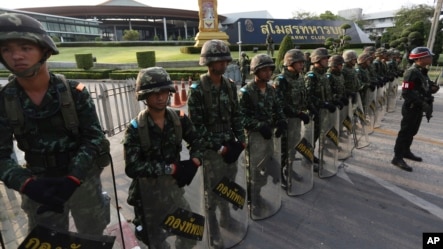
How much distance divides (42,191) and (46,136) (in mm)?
377

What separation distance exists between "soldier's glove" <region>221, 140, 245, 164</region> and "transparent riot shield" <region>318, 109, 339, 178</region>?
6.14 ft

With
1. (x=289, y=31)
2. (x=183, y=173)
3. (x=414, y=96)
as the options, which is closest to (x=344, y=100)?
(x=414, y=96)

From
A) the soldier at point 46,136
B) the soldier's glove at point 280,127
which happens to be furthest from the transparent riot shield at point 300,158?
the soldier at point 46,136

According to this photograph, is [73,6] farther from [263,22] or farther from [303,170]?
[303,170]

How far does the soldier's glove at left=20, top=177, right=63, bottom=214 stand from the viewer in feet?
4.91

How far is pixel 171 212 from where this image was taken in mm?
2025

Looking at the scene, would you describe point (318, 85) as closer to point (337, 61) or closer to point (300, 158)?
point (337, 61)

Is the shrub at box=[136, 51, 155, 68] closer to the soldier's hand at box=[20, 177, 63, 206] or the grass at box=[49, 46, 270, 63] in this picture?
the grass at box=[49, 46, 270, 63]

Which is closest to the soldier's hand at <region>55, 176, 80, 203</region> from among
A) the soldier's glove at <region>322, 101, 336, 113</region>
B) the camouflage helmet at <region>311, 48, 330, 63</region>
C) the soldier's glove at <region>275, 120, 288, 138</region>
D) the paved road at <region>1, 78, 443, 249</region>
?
the paved road at <region>1, 78, 443, 249</region>

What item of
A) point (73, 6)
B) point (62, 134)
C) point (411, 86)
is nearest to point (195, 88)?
point (62, 134)

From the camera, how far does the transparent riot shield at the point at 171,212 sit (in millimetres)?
1951

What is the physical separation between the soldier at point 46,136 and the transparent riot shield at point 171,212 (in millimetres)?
305

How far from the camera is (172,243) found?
83.8 inches

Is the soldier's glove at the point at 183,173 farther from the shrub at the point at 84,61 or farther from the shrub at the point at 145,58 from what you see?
the shrub at the point at 84,61
